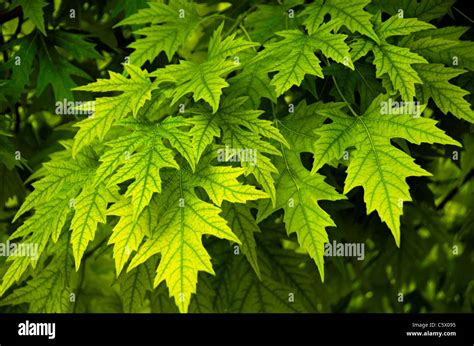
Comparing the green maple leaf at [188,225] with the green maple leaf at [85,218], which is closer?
the green maple leaf at [188,225]

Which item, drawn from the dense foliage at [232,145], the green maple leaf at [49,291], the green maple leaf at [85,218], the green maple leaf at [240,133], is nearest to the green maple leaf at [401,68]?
the dense foliage at [232,145]

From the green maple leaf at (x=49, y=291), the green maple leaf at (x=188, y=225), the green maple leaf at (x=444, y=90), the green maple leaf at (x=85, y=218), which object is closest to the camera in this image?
the green maple leaf at (x=188, y=225)

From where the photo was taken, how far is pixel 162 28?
1716 millimetres

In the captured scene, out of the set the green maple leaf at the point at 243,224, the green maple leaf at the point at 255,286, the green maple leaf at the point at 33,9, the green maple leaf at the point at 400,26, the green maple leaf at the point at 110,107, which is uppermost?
the green maple leaf at the point at 33,9

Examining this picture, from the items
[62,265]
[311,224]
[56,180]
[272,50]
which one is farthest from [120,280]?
[272,50]

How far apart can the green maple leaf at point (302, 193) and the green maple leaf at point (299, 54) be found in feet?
0.47

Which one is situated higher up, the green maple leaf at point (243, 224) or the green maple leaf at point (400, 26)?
the green maple leaf at point (400, 26)

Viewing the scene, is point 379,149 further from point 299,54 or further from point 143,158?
point 143,158

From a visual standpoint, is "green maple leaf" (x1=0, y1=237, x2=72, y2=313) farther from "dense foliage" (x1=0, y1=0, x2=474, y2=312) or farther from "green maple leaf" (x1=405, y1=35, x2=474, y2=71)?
"green maple leaf" (x1=405, y1=35, x2=474, y2=71)

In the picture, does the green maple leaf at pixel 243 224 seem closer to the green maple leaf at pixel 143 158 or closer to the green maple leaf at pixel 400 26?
the green maple leaf at pixel 143 158

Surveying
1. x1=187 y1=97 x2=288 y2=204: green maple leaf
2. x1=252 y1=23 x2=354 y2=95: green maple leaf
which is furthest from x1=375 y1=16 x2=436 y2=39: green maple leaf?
x1=187 y1=97 x2=288 y2=204: green maple leaf

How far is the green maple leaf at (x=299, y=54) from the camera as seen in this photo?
1399 mm
